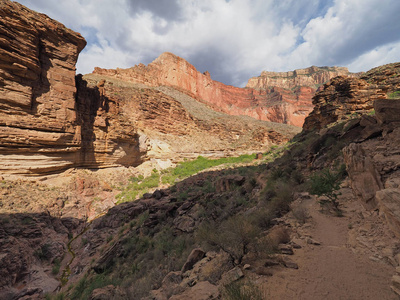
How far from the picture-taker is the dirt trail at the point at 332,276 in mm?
2289

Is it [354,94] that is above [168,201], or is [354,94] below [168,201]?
above

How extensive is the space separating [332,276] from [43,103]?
18890 millimetres

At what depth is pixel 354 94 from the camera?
13.6 m

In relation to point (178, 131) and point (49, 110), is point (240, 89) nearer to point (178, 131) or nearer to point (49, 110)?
point (178, 131)

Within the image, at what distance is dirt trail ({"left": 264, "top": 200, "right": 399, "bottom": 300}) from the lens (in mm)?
2289

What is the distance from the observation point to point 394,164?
434cm

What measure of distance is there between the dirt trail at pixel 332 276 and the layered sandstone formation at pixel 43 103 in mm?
16990

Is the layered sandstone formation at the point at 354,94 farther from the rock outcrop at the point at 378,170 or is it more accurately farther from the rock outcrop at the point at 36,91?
the rock outcrop at the point at 36,91

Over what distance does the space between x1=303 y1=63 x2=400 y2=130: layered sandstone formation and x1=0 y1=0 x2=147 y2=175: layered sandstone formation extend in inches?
818

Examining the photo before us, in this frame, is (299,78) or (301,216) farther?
(299,78)

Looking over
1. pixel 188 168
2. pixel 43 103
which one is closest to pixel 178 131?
pixel 188 168

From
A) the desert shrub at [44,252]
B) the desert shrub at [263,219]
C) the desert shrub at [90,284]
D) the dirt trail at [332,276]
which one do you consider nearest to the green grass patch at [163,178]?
the desert shrub at [44,252]

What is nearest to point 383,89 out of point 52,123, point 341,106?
point 341,106

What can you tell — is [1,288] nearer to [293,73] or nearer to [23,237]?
[23,237]
